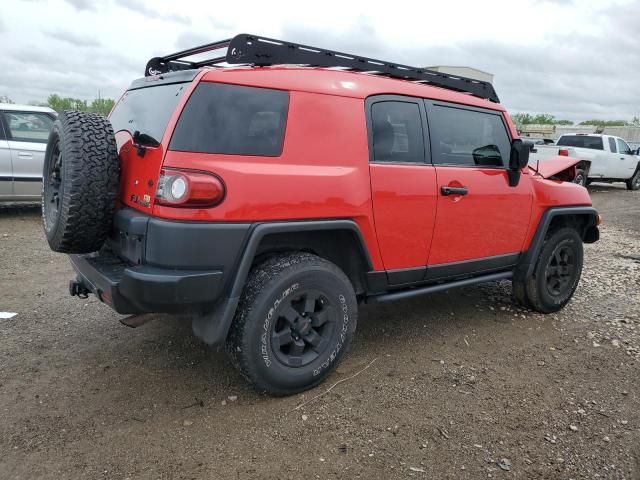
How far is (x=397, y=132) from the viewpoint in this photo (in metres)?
3.26

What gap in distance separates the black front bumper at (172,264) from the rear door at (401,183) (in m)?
0.98

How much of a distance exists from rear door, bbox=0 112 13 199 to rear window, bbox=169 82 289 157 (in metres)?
6.20

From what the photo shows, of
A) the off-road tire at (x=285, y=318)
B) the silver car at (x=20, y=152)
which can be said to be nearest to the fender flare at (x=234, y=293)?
the off-road tire at (x=285, y=318)

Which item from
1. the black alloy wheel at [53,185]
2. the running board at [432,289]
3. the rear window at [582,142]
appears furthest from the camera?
the rear window at [582,142]

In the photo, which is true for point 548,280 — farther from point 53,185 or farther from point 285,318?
point 53,185

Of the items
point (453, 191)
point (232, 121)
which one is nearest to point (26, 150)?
point (232, 121)

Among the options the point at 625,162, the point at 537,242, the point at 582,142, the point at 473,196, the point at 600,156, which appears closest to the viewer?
the point at 473,196

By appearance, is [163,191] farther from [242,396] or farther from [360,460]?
[360,460]

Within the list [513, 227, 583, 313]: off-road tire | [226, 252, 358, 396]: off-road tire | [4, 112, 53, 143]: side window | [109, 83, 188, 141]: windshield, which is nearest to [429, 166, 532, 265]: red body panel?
[513, 227, 583, 313]: off-road tire

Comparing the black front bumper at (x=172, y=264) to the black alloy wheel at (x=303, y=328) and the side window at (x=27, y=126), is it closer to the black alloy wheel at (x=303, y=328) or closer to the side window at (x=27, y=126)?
the black alloy wheel at (x=303, y=328)

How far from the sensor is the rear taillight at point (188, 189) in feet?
7.95

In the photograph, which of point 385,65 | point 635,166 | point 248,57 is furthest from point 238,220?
point 635,166

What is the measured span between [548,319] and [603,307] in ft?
2.44

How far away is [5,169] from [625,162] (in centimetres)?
1667
